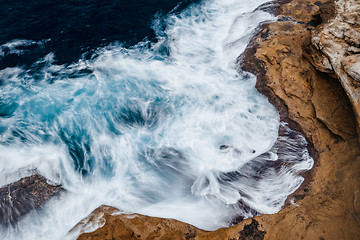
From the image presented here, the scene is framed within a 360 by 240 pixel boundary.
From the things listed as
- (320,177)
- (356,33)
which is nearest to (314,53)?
(356,33)

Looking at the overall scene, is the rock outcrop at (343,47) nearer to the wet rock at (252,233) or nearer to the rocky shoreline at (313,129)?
the rocky shoreline at (313,129)

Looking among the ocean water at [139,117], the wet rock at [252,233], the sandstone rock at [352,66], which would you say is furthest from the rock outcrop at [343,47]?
the wet rock at [252,233]

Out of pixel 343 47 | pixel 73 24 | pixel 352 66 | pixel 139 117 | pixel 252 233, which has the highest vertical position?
pixel 73 24

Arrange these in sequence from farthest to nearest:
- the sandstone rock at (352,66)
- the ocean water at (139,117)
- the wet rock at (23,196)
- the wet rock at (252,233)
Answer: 1. the ocean water at (139,117)
2. the wet rock at (23,196)
3. the sandstone rock at (352,66)
4. the wet rock at (252,233)

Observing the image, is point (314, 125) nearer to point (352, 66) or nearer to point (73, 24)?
point (352, 66)

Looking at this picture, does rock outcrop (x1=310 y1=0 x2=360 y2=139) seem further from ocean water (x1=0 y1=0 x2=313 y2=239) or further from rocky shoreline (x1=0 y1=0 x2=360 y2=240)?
ocean water (x1=0 y1=0 x2=313 y2=239)

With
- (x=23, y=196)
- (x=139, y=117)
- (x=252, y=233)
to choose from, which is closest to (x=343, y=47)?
(x=252, y=233)

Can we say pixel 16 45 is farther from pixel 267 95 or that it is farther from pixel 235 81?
pixel 267 95
